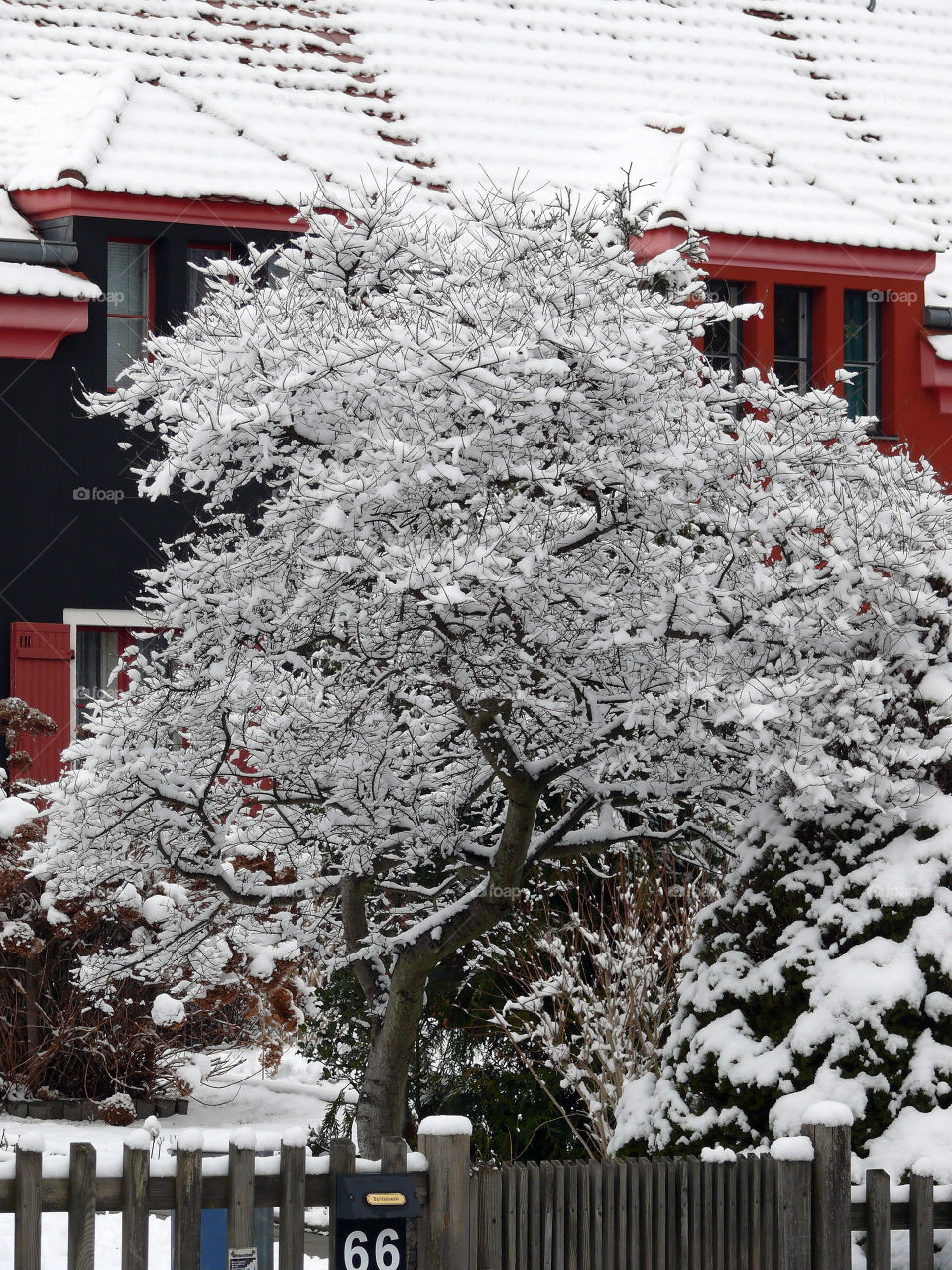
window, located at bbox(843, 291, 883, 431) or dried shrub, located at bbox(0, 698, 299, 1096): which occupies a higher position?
window, located at bbox(843, 291, 883, 431)

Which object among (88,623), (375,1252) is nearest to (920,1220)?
(375,1252)

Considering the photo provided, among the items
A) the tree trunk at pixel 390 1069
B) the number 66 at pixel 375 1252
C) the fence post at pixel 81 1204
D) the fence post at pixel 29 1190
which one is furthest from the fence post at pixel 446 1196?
the tree trunk at pixel 390 1069

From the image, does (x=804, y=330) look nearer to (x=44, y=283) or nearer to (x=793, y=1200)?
(x=44, y=283)

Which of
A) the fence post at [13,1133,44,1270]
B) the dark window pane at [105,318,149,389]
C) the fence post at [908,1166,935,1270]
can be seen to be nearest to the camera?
the fence post at [13,1133,44,1270]

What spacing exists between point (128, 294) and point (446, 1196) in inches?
396

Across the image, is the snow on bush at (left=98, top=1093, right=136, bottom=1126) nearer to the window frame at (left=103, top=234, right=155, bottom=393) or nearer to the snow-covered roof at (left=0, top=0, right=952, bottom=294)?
the window frame at (left=103, top=234, right=155, bottom=393)

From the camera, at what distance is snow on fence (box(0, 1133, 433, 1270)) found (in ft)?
14.2

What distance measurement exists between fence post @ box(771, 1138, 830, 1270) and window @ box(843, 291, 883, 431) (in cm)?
1062

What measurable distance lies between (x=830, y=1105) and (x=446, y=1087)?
4.96 metres

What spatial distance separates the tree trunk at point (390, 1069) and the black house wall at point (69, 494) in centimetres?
632

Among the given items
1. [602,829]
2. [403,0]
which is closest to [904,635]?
[602,829]

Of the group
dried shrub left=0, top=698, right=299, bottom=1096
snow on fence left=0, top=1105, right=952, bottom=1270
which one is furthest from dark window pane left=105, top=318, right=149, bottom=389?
snow on fence left=0, top=1105, right=952, bottom=1270

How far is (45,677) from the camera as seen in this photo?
1289 centimetres

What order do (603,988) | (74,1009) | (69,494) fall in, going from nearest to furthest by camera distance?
(603,988) → (74,1009) → (69,494)
